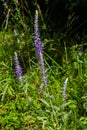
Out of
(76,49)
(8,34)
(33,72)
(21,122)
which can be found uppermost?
(8,34)

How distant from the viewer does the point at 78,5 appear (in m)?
4.53

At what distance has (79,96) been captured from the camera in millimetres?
3512

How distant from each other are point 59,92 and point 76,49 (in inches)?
43.8

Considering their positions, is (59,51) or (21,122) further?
(59,51)

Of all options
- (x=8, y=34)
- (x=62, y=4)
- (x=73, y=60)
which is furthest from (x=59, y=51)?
(x=8, y=34)

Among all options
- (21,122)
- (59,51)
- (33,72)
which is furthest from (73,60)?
(21,122)

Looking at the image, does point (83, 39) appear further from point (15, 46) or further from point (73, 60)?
point (15, 46)

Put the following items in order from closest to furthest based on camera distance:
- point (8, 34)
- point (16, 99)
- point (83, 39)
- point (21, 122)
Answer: point (21, 122) < point (16, 99) < point (83, 39) < point (8, 34)

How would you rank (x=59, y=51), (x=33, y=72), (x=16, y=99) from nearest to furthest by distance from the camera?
(x=16, y=99), (x=33, y=72), (x=59, y=51)

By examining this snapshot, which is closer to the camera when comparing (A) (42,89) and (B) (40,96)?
(A) (42,89)

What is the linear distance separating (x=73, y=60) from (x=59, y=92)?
0.79 meters

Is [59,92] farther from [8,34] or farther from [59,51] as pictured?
[8,34]

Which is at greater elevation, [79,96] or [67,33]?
[67,33]

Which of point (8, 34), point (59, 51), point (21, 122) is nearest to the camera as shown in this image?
point (21, 122)
